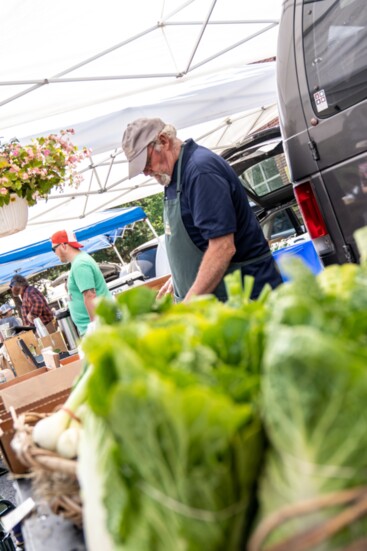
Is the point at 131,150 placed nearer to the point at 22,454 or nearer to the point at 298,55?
the point at 298,55

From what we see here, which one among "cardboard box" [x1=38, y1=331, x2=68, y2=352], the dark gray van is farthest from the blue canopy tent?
the dark gray van

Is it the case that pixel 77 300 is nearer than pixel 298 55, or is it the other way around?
pixel 298 55

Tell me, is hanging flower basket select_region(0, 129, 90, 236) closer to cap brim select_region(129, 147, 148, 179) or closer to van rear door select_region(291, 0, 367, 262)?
cap brim select_region(129, 147, 148, 179)

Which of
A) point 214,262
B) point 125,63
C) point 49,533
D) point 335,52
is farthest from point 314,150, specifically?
point 125,63

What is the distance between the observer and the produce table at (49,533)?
4.25ft

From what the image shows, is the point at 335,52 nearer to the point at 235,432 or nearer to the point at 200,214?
the point at 200,214

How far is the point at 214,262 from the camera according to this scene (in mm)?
3111

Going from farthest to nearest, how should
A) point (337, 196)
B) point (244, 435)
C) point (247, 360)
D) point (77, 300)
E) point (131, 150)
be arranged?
point (77, 300) < point (131, 150) < point (337, 196) < point (247, 360) < point (244, 435)

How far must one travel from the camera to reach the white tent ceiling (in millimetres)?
5168

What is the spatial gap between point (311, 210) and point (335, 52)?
78 cm

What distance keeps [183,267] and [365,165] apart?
3.53ft

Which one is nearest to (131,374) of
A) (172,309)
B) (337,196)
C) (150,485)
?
(150,485)

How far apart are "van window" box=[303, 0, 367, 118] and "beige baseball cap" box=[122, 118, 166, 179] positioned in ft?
2.66

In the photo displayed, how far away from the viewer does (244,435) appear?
0.81 m
